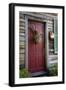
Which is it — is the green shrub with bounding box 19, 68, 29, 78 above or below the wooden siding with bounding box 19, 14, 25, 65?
below

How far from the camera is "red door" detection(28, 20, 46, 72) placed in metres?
2.02

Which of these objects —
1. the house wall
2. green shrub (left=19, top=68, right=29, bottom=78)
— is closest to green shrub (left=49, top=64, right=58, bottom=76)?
the house wall

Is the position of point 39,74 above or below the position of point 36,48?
below

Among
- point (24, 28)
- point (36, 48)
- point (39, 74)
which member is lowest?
point (39, 74)

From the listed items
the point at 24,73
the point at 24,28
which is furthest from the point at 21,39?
the point at 24,73

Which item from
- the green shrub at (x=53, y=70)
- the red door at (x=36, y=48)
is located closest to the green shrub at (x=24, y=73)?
the red door at (x=36, y=48)

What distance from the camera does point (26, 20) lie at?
6.57ft

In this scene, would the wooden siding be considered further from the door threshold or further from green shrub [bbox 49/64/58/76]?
green shrub [bbox 49/64/58/76]

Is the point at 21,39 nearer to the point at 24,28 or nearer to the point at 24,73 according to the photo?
the point at 24,28

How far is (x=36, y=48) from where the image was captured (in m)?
2.04
